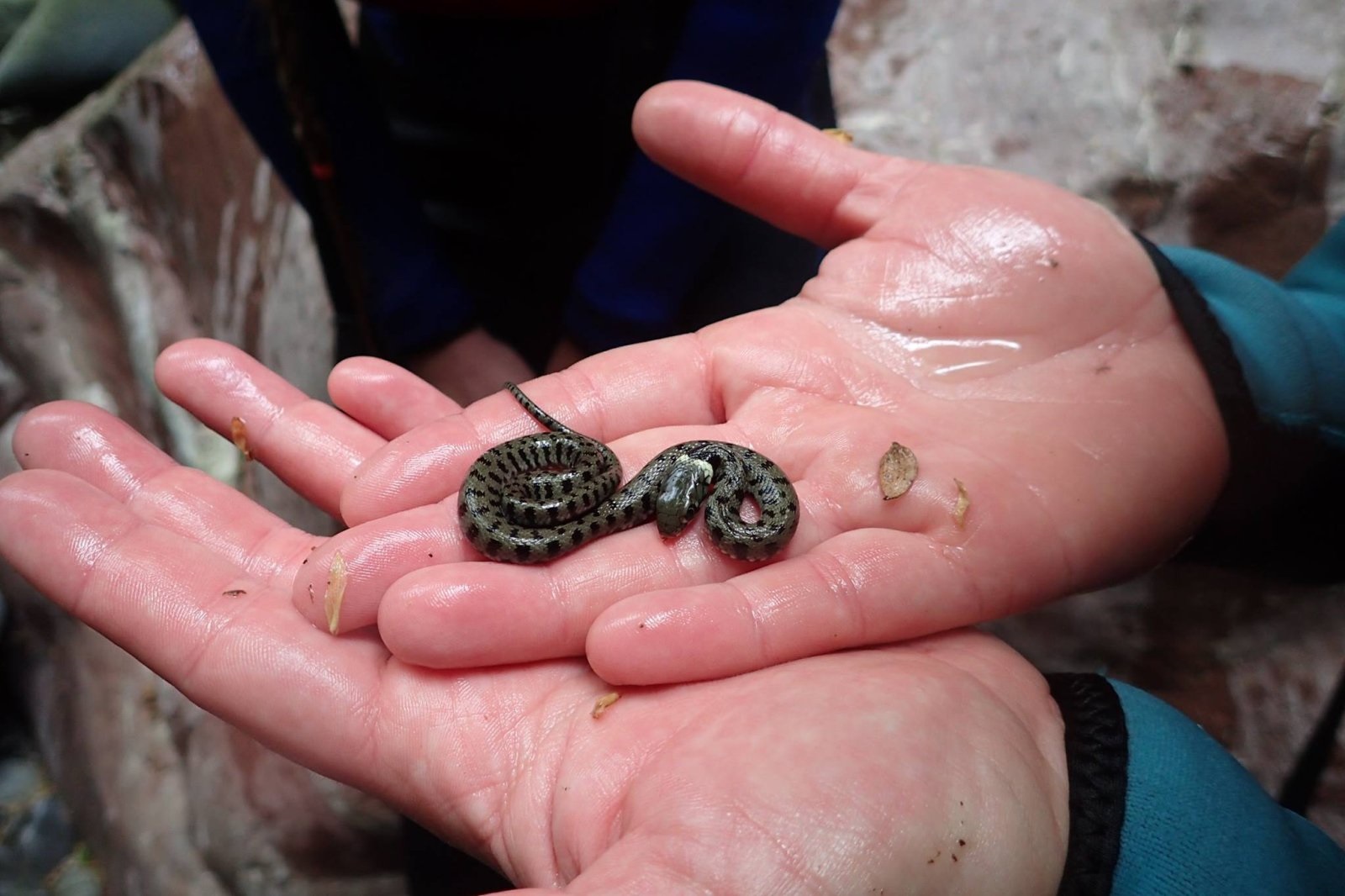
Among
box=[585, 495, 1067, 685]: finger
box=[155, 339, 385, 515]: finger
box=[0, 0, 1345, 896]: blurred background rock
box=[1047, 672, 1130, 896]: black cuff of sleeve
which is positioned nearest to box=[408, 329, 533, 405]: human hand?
box=[0, 0, 1345, 896]: blurred background rock

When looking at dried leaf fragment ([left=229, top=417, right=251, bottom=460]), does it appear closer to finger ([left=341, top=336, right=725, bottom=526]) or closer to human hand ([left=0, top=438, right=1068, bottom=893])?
human hand ([left=0, top=438, right=1068, bottom=893])

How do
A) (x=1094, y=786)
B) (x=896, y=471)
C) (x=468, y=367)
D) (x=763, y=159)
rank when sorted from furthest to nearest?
(x=468, y=367) → (x=763, y=159) → (x=896, y=471) → (x=1094, y=786)

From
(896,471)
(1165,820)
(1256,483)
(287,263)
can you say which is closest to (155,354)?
(287,263)

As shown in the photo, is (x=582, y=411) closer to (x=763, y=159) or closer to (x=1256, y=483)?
(x=763, y=159)

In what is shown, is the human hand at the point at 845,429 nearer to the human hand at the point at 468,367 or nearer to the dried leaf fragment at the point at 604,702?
the dried leaf fragment at the point at 604,702

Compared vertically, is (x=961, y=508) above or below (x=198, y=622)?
above

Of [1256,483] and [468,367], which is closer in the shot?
[1256,483]

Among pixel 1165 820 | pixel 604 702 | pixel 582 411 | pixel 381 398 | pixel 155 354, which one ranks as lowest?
pixel 155 354
